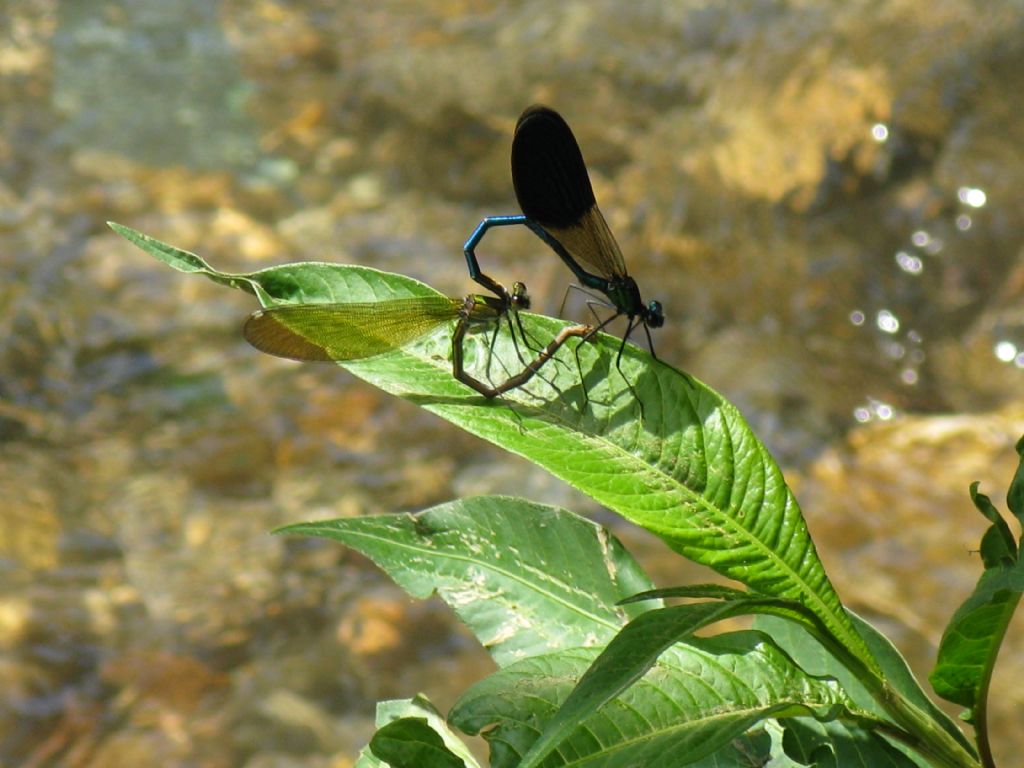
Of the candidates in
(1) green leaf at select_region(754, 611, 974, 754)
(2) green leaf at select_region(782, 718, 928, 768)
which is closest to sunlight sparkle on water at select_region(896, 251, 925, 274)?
(1) green leaf at select_region(754, 611, 974, 754)

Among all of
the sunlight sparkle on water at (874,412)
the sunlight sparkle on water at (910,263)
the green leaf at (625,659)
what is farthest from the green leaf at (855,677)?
the sunlight sparkle on water at (910,263)

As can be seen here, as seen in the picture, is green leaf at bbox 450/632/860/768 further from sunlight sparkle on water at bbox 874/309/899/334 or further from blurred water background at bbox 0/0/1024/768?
sunlight sparkle on water at bbox 874/309/899/334

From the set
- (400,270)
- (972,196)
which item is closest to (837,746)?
(972,196)

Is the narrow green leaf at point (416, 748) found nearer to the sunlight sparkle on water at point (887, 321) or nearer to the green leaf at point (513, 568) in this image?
the green leaf at point (513, 568)

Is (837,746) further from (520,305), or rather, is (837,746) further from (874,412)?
(874,412)

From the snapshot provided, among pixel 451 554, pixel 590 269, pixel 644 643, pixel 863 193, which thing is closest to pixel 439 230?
pixel 863 193

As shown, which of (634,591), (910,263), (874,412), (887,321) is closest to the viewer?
(634,591)
